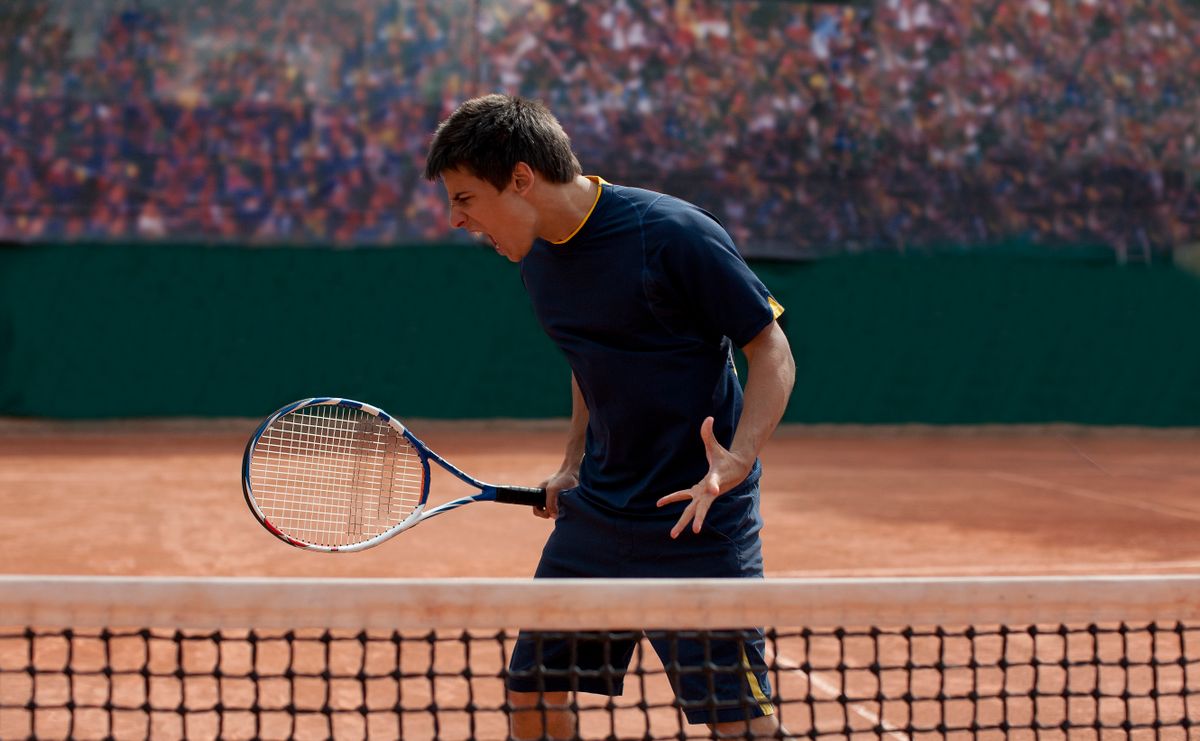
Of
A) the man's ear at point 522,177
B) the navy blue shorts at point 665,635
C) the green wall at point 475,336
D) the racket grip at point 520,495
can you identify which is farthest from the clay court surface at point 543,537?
the man's ear at point 522,177

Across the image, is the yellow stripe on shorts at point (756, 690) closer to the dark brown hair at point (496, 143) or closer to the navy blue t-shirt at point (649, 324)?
the navy blue t-shirt at point (649, 324)

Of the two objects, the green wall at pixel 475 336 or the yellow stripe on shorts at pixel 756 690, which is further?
the green wall at pixel 475 336

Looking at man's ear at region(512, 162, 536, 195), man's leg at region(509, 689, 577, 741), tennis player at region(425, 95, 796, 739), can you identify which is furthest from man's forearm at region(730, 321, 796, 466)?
man's leg at region(509, 689, 577, 741)

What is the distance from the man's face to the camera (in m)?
2.13

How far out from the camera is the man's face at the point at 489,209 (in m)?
2.13

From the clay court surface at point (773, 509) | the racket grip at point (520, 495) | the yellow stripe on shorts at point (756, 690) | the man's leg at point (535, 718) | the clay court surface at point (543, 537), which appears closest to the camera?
the yellow stripe on shorts at point (756, 690)

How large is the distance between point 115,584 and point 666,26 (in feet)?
39.9

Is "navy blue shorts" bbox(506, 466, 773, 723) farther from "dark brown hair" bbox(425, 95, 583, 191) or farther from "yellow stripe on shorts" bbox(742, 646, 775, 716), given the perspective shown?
"dark brown hair" bbox(425, 95, 583, 191)

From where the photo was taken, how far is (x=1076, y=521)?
696cm

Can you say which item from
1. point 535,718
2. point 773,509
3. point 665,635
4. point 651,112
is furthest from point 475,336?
point 665,635

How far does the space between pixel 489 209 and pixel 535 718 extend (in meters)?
0.88

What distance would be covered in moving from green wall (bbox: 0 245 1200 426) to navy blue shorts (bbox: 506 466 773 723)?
10029 millimetres

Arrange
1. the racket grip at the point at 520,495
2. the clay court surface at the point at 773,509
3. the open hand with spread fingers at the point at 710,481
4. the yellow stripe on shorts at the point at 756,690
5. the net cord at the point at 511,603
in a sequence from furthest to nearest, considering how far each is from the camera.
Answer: the clay court surface at the point at 773,509 → the racket grip at the point at 520,495 → the yellow stripe on shorts at the point at 756,690 → the open hand with spread fingers at the point at 710,481 → the net cord at the point at 511,603

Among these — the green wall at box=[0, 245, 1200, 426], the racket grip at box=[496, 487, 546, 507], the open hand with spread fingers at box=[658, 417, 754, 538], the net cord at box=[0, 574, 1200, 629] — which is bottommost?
the green wall at box=[0, 245, 1200, 426]
